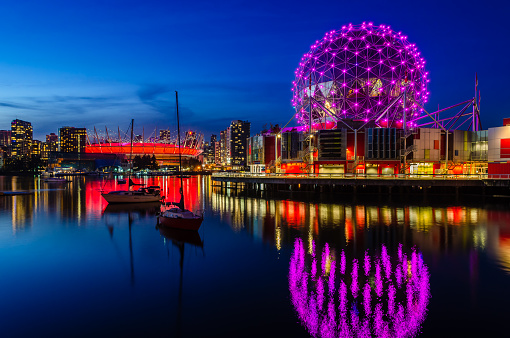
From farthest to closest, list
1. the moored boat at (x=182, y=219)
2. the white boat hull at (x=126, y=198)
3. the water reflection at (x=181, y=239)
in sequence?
1. the white boat hull at (x=126, y=198)
2. the moored boat at (x=182, y=219)
3. the water reflection at (x=181, y=239)

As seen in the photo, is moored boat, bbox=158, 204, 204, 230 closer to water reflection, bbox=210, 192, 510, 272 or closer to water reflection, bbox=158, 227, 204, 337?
water reflection, bbox=158, 227, 204, 337

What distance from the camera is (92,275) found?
53.4 ft

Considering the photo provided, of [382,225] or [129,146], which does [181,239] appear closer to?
[382,225]

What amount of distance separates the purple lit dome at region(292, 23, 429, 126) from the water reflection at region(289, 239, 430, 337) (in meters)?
45.7

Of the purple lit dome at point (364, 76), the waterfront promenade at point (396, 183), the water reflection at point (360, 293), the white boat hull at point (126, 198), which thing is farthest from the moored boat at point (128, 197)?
the purple lit dome at point (364, 76)

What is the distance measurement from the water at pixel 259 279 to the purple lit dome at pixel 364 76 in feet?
125

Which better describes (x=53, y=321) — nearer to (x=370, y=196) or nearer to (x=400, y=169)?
(x=370, y=196)

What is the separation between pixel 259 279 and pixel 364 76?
5452 cm

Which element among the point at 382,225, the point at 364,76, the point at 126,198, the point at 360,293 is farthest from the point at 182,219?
the point at 364,76

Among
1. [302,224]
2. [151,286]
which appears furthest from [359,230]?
[151,286]

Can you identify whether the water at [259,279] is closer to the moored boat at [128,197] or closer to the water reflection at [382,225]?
the water reflection at [382,225]

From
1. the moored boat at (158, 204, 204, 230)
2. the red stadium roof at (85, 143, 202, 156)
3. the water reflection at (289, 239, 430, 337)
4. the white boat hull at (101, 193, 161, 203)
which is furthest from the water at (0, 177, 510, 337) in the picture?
the red stadium roof at (85, 143, 202, 156)

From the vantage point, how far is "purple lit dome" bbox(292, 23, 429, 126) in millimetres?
62812

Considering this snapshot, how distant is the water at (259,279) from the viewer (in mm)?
11219
